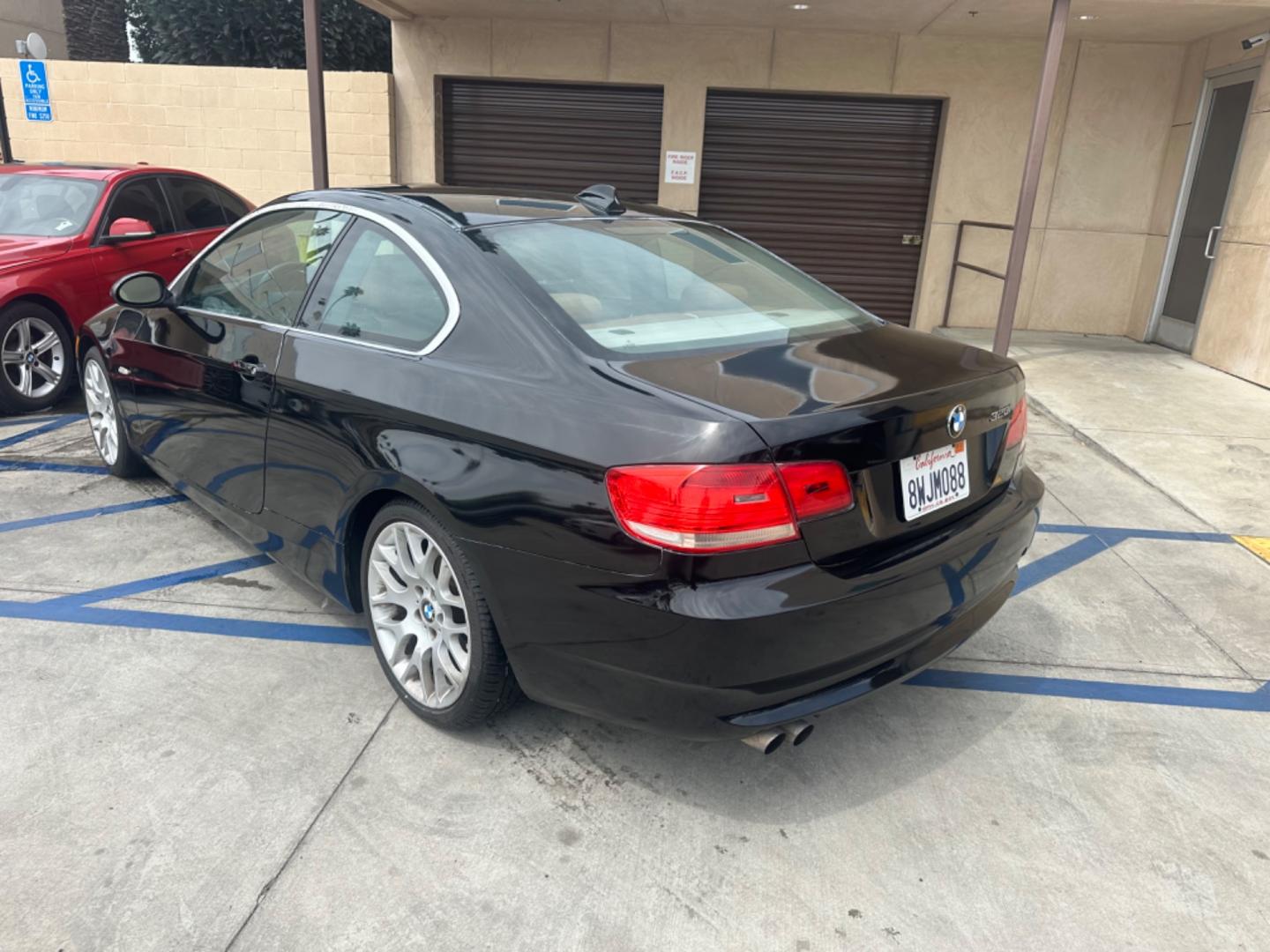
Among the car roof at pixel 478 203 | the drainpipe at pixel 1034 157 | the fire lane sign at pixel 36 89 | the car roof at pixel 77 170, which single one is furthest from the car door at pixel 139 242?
the drainpipe at pixel 1034 157

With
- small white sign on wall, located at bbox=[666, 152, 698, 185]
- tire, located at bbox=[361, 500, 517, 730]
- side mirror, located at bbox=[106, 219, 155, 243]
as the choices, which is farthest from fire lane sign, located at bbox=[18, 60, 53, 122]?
tire, located at bbox=[361, 500, 517, 730]

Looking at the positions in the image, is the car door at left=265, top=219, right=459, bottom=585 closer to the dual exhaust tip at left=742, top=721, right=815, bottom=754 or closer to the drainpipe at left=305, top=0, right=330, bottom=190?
the dual exhaust tip at left=742, top=721, right=815, bottom=754

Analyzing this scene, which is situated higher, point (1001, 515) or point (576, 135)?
point (576, 135)

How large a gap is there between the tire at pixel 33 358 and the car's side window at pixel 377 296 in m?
4.11

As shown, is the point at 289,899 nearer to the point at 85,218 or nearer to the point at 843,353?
the point at 843,353

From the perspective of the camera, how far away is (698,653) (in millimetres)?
2154

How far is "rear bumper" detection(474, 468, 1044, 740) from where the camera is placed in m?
2.15

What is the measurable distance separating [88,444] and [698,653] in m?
4.95

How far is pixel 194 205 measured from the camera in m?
7.79

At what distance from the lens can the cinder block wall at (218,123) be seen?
1084 cm

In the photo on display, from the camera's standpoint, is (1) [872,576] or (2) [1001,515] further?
(2) [1001,515]

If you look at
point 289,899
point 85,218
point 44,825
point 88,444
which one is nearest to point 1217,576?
point 289,899

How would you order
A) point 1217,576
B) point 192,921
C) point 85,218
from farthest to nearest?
point 85,218 → point 1217,576 → point 192,921

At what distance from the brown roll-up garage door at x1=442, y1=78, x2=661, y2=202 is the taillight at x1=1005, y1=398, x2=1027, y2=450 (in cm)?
829
